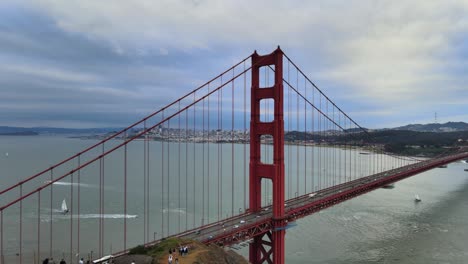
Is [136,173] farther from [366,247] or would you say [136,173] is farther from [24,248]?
[366,247]

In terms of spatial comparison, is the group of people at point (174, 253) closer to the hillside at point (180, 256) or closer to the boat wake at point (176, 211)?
the hillside at point (180, 256)

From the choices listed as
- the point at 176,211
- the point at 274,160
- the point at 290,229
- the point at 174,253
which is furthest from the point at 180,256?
the point at 176,211

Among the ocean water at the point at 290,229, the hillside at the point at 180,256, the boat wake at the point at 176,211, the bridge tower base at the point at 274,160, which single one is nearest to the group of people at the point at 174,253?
the hillside at the point at 180,256

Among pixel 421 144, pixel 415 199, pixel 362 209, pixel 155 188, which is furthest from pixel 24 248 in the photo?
pixel 421 144

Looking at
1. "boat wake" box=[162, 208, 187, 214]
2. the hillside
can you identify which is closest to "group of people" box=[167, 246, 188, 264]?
the hillside

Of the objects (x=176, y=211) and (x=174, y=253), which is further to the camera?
(x=176, y=211)

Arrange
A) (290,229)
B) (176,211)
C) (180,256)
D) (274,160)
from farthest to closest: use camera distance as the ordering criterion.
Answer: (176,211) < (290,229) < (274,160) < (180,256)

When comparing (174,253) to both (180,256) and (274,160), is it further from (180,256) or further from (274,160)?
(274,160)

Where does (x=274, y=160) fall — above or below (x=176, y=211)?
above
